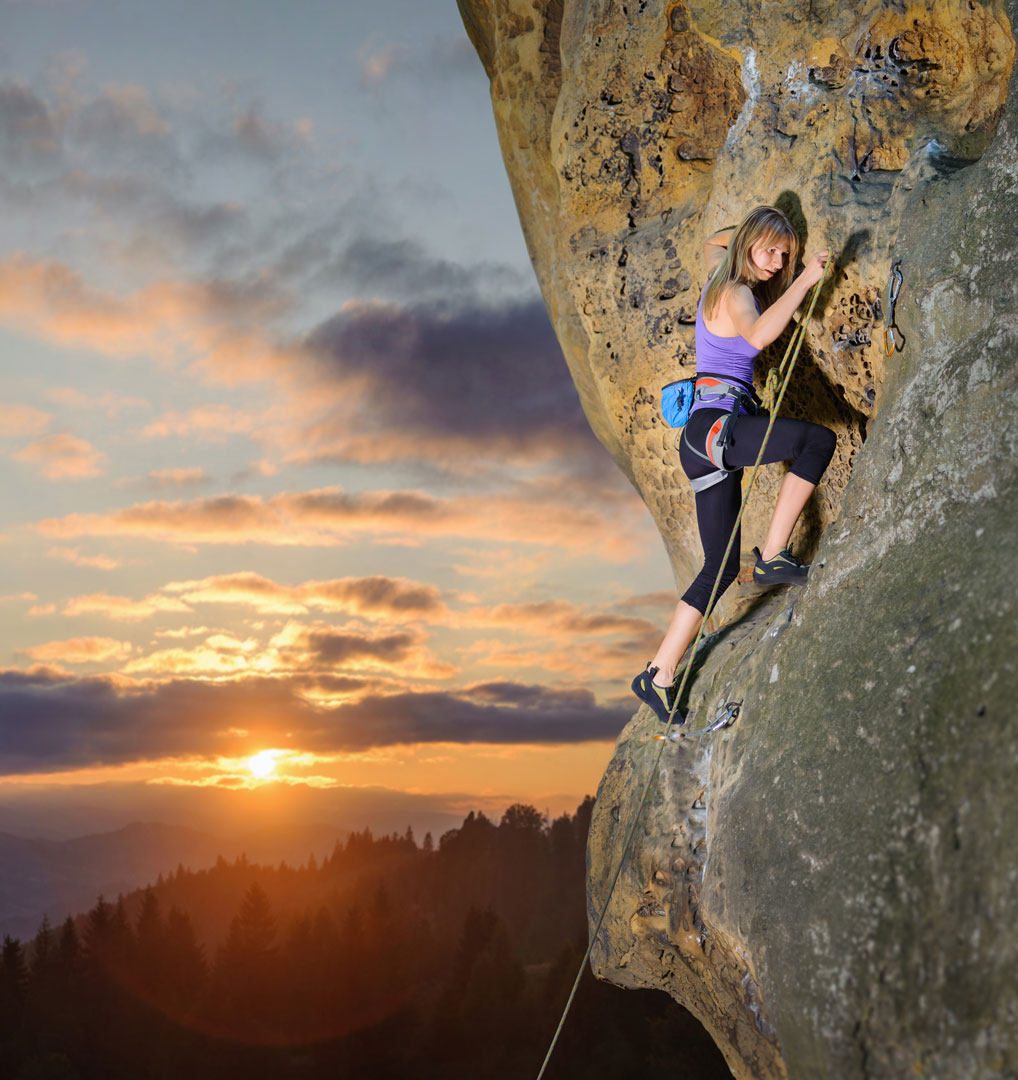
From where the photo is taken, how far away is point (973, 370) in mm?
4004

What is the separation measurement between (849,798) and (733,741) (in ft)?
4.25

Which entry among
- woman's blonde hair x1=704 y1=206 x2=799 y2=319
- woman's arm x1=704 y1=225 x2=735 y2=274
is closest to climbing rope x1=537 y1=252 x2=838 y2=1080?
woman's blonde hair x1=704 y1=206 x2=799 y2=319

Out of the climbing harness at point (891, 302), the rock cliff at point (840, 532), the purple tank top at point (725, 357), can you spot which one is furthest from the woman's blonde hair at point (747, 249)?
the climbing harness at point (891, 302)

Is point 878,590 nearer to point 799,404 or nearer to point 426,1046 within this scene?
point 799,404

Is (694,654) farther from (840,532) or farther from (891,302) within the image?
(891,302)

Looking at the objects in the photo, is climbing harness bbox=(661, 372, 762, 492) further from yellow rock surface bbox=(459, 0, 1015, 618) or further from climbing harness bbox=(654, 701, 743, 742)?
climbing harness bbox=(654, 701, 743, 742)

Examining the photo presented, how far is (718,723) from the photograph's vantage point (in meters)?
5.22

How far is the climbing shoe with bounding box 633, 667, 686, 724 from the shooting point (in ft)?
19.1

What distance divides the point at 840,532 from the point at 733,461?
0.99 metres

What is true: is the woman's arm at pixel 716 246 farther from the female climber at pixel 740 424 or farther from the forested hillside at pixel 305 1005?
the forested hillside at pixel 305 1005

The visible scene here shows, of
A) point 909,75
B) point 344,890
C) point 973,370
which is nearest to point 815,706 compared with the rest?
point 973,370

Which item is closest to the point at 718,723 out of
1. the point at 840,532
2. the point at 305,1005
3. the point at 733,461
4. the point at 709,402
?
the point at 840,532

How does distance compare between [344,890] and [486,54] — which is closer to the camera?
[486,54]

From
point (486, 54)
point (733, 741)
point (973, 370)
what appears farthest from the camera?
point (486, 54)
